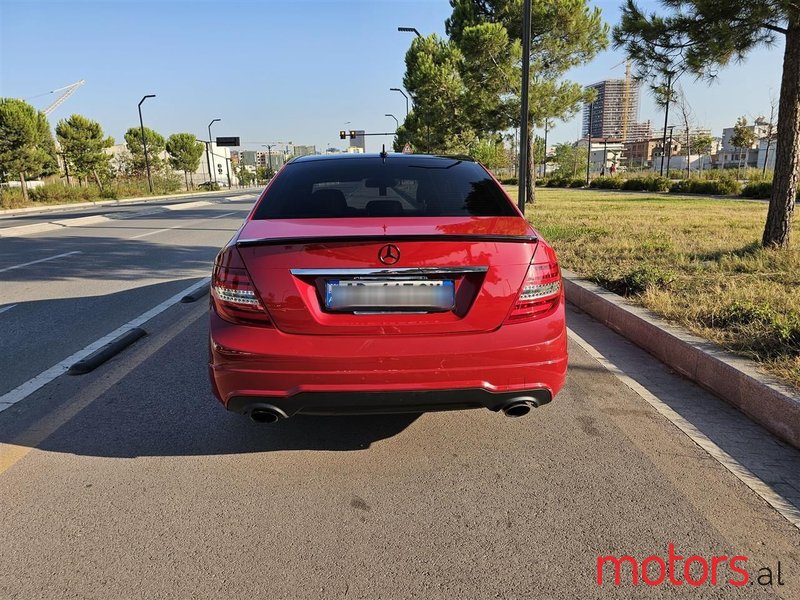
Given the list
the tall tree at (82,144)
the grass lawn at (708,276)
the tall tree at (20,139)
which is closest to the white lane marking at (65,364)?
the grass lawn at (708,276)

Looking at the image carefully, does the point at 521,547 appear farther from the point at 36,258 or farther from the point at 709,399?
the point at 36,258

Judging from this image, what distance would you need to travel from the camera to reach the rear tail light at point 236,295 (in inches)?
104

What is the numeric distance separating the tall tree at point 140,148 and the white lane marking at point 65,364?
67120 mm

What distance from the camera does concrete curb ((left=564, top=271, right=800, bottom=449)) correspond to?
322cm

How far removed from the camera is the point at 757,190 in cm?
2448

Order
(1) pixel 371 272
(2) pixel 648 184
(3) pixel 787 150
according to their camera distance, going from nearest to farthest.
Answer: (1) pixel 371 272 → (3) pixel 787 150 → (2) pixel 648 184

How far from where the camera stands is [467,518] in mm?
2518

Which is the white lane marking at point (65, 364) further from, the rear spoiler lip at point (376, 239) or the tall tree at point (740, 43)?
the tall tree at point (740, 43)

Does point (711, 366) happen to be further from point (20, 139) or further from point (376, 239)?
point (20, 139)

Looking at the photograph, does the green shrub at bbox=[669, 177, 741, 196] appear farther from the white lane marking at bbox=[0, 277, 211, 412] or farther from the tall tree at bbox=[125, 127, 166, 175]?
the tall tree at bbox=[125, 127, 166, 175]

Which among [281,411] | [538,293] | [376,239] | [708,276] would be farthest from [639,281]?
[281,411]

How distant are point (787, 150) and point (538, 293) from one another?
6.87 metres

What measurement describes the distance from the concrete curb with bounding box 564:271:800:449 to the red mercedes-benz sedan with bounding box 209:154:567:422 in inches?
57.8

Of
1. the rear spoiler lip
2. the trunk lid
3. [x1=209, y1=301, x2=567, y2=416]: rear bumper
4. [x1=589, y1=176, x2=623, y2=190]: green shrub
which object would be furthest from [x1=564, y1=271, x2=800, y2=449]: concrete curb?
[x1=589, y1=176, x2=623, y2=190]: green shrub
